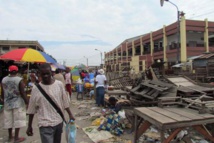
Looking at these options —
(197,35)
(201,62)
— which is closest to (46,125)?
(201,62)

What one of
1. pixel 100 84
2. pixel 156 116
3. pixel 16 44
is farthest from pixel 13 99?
pixel 16 44

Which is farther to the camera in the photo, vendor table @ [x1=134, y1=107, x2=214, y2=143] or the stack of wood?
the stack of wood

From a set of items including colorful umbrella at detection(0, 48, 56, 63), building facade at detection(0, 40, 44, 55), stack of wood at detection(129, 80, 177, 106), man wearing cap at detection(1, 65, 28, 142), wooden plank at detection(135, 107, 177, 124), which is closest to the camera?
wooden plank at detection(135, 107, 177, 124)

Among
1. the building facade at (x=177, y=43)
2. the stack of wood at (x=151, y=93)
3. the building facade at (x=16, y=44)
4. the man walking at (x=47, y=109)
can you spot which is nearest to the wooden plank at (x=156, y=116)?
the man walking at (x=47, y=109)

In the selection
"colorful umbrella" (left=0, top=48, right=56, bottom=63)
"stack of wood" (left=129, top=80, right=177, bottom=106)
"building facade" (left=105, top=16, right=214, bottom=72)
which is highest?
"building facade" (left=105, top=16, right=214, bottom=72)

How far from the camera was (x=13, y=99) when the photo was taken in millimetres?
4762

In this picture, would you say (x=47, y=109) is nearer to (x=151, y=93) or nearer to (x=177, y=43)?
(x=151, y=93)

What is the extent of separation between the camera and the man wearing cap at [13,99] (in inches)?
187

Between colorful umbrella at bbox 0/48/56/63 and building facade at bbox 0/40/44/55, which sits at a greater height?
building facade at bbox 0/40/44/55

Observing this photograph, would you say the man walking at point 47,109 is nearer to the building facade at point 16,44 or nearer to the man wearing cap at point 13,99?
the man wearing cap at point 13,99

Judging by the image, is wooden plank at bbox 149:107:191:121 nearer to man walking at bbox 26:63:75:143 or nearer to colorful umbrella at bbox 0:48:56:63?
man walking at bbox 26:63:75:143

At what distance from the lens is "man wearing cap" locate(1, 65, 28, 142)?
475cm

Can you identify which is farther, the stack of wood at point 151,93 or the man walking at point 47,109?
the stack of wood at point 151,93

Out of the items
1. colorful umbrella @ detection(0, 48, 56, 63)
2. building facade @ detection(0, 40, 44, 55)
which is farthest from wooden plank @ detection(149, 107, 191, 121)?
building facade @ detection(0, 40, 44, 55)
